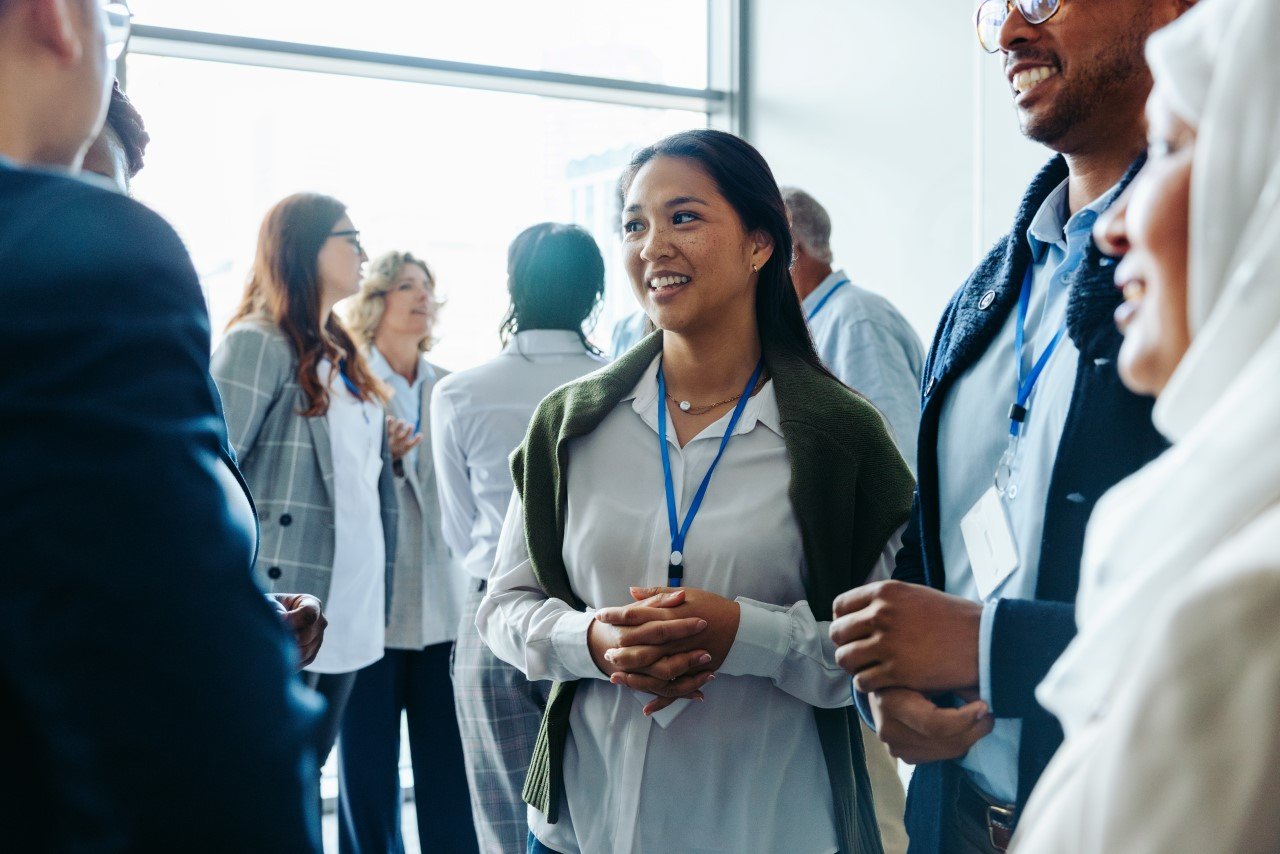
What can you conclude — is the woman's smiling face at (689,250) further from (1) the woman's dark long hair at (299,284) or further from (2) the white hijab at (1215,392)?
(1) the woman's dark long hair at (299,284)

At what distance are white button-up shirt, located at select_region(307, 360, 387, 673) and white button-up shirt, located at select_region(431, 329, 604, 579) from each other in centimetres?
32

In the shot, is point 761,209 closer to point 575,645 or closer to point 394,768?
point 575,645

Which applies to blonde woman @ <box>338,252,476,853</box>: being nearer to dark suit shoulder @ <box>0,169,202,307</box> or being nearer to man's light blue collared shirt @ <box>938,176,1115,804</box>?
man's light blue collared shirt @ <box>938,176,1115,804</box>

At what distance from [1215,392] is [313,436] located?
2785 millimetres

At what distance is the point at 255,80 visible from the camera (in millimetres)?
4977

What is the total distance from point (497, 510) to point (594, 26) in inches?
140

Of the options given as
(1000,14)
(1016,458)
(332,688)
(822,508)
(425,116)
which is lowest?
(332,688)

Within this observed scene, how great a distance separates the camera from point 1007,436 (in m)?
1.44

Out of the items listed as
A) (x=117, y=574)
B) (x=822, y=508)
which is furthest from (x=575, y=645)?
(x=117, y=574)

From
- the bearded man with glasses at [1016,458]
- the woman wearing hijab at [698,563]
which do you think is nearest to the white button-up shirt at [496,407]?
the woman wearing hijab at [698,563]

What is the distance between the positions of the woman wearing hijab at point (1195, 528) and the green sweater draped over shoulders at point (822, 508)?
97cm

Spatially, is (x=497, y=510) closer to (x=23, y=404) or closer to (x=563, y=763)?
(x=563, y=763)

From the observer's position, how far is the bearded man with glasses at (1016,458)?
122cm

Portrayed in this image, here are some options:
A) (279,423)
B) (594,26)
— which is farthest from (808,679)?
(594,26)
